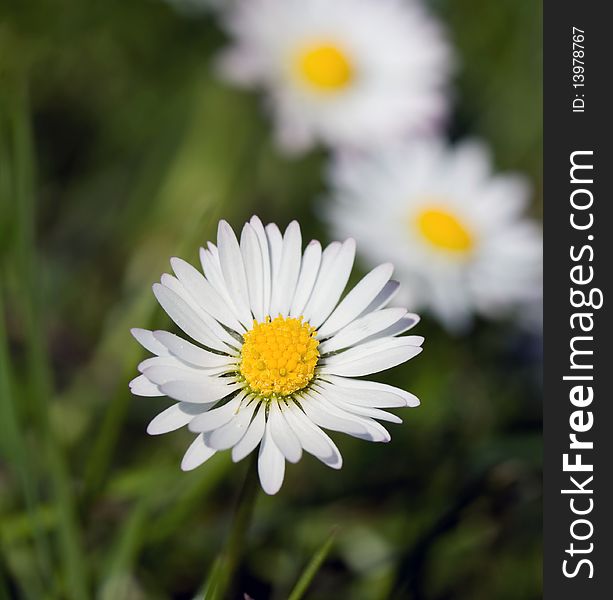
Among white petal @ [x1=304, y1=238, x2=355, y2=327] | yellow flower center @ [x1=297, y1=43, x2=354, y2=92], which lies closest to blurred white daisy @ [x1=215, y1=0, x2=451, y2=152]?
yellow flower center @ [x1=297, y1=43, x2=354, y2=92]

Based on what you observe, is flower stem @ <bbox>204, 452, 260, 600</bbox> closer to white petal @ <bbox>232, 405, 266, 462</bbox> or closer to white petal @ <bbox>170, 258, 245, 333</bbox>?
white petal @ <bbox>232, 405, 266, 462</bbox>

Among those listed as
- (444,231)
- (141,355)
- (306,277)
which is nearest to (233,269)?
(306,277)

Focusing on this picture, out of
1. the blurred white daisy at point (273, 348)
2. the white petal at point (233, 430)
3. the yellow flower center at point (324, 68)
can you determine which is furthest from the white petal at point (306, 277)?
the yellow flower center at point (324, 68)

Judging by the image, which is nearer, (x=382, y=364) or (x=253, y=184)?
(x=382, y=364)

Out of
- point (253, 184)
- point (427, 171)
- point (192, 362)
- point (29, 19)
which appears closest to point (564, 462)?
point (192, 362)

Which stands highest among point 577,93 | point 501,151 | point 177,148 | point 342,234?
point 501,151

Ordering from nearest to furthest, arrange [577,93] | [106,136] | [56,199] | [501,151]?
[577,93], [56,199], [106,136], [501,151]

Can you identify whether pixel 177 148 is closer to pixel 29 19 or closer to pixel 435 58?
pixel 29 19
